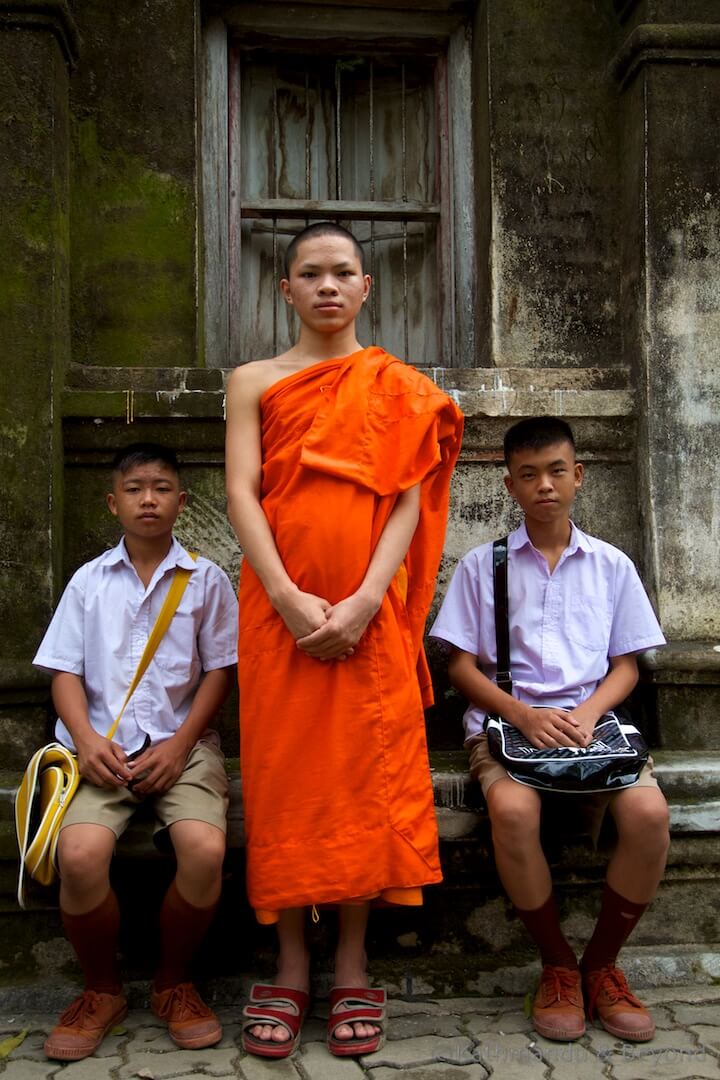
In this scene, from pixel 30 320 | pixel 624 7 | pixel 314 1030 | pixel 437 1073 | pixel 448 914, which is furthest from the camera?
pixel 624 7

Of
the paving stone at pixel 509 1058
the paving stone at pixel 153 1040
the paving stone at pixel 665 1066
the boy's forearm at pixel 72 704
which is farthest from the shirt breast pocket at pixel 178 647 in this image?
the paving stone at pixel 665 1066

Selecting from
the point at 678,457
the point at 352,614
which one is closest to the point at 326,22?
the point at 678,457

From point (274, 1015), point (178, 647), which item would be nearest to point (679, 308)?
point (178, 647)

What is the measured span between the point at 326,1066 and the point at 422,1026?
1.22 ft

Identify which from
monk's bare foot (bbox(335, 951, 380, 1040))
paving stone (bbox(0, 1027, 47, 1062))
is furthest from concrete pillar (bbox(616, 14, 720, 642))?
paving stone (bbox(0, 1027, 47, 1062))

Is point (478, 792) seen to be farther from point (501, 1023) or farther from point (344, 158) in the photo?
point (344, 158)

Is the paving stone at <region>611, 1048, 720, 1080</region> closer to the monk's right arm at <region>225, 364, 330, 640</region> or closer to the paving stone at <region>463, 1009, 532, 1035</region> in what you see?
the paving stone at <region>463, 1009, 532, 1035</region>

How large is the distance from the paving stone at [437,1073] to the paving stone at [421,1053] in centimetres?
2

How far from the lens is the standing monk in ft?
9.07

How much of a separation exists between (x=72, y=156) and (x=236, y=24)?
0.96 m

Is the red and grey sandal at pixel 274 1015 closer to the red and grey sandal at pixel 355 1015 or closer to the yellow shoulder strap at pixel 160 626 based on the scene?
the red and grey sandal at pixel 355 1015

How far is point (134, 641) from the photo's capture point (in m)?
3.15

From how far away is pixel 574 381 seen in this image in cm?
416

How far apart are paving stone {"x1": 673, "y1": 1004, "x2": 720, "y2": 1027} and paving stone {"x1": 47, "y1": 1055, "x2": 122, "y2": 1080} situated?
1.57 m
